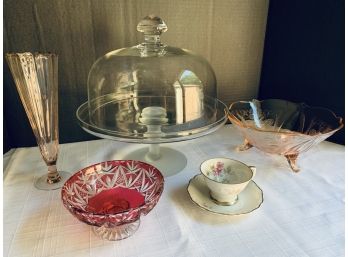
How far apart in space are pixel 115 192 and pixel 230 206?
0.21 m

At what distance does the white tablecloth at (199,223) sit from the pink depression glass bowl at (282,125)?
0.20 ft

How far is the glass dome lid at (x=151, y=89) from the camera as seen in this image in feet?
2.07

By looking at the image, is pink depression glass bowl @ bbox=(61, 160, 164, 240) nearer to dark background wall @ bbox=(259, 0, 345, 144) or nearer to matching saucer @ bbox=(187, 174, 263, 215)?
matching saucer @ bbox=(187, 174, 263, 215)

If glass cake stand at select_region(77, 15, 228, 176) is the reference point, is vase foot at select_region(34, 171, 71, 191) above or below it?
below

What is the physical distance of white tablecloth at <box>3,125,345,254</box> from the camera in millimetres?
415

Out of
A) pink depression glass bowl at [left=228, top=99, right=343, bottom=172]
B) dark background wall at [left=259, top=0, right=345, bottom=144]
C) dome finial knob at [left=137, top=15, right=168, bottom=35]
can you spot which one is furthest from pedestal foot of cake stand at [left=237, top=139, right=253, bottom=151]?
dome finial knob at [left=137, top=15, right=168, bottom=35]

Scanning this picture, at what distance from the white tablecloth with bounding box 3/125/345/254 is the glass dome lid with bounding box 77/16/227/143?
0.13 m

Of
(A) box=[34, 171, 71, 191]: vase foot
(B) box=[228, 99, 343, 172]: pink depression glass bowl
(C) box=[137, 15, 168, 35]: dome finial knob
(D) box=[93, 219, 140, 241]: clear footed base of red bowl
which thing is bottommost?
(A) box=[34, 171, 71, 191]: vase foot

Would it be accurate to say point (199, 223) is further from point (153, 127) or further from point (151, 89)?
point (151, 89)

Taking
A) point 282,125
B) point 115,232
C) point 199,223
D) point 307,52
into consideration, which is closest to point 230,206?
point 199,223

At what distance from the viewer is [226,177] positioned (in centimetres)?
54

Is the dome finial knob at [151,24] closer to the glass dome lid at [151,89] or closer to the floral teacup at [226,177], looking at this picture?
the glass dome lid at [151,89]

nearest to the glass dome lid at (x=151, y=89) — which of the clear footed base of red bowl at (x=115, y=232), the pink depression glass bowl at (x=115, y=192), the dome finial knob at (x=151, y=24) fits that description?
the dome finial knob at (x=151, y=24)

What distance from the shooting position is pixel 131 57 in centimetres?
66
